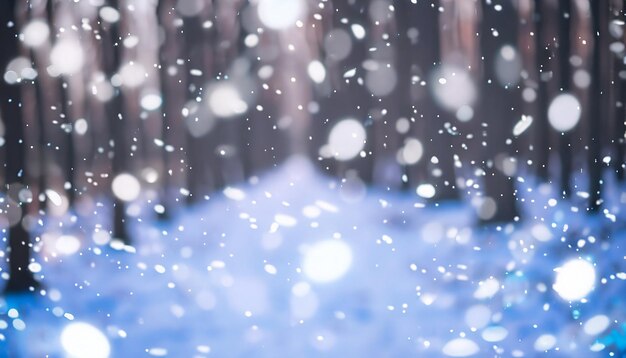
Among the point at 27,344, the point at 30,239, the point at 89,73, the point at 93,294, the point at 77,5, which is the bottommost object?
the point at 27,344

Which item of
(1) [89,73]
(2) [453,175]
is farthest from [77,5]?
(2) [453,175]

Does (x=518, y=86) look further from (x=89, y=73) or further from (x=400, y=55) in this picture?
(x=89, y=73)

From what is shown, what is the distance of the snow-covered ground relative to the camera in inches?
53.6

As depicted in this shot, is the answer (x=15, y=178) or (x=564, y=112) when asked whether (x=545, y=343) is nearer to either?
(x=564, y=112)

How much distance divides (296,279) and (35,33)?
958 mm

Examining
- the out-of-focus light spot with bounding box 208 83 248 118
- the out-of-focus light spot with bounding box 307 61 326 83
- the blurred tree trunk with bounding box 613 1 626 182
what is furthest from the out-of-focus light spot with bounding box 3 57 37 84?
the blurred tree trunk with bounding box 613 1 626 182

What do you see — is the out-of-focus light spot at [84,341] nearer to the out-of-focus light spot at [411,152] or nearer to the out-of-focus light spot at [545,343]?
the out-of-focus light spot at [411,152]

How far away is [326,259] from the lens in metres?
1.37

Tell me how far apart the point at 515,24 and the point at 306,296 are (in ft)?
3.02

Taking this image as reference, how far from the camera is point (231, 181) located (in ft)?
4.48

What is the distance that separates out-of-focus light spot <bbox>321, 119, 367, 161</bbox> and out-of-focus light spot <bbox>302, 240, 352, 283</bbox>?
232 mm

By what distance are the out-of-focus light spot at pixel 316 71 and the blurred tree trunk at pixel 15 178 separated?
0.79m

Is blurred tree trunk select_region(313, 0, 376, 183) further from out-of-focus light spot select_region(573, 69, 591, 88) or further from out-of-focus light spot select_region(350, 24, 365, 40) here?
out-of-focus light spot select_region(573, 69, 591, 88)

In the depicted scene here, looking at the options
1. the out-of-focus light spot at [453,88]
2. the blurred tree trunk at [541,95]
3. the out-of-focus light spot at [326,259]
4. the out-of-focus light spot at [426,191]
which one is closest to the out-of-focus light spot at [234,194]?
the out-of-focus light spot at [326,259]
